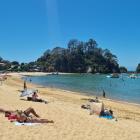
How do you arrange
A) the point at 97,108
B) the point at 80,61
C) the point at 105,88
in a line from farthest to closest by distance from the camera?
1. the point at 80,61
2. the point at 105,88
3. the point at 97,108

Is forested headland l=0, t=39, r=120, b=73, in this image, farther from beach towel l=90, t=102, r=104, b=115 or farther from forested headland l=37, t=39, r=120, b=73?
beach towel l=90, t=102, r=104, b=115

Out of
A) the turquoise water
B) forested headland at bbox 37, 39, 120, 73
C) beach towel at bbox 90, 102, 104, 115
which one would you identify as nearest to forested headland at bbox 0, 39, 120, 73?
forested headland at bbox 37, 39, 120, 73

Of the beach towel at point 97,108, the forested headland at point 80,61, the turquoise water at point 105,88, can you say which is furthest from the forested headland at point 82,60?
the beach towel at point 97,108

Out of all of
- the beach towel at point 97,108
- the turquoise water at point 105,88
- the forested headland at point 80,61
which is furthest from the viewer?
the forested headland at point 80,61

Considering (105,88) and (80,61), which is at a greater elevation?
(80,61)

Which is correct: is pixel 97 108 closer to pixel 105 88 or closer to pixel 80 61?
pixel 105 88

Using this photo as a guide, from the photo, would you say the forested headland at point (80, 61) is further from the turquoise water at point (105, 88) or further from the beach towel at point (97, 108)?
the beach towel at point (97, 108)

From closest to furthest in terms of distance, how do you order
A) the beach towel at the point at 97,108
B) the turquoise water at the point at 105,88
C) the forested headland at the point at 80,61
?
the beach towel at the point at 97,108
the turquoise water at the point at 105,88
the forested headland at the point at 80,61

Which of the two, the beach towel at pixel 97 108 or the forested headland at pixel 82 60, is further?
the forested headland at pixel 82 60

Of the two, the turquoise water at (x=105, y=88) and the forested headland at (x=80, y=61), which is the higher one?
the forested headland at (x=80, y=61)

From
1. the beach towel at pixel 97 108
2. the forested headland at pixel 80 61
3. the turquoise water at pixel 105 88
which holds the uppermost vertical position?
the forested headland at pixel 80 61

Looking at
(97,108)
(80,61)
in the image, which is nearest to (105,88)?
(97,108)

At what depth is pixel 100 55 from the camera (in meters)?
126

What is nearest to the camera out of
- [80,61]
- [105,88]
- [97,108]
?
[97,108]
